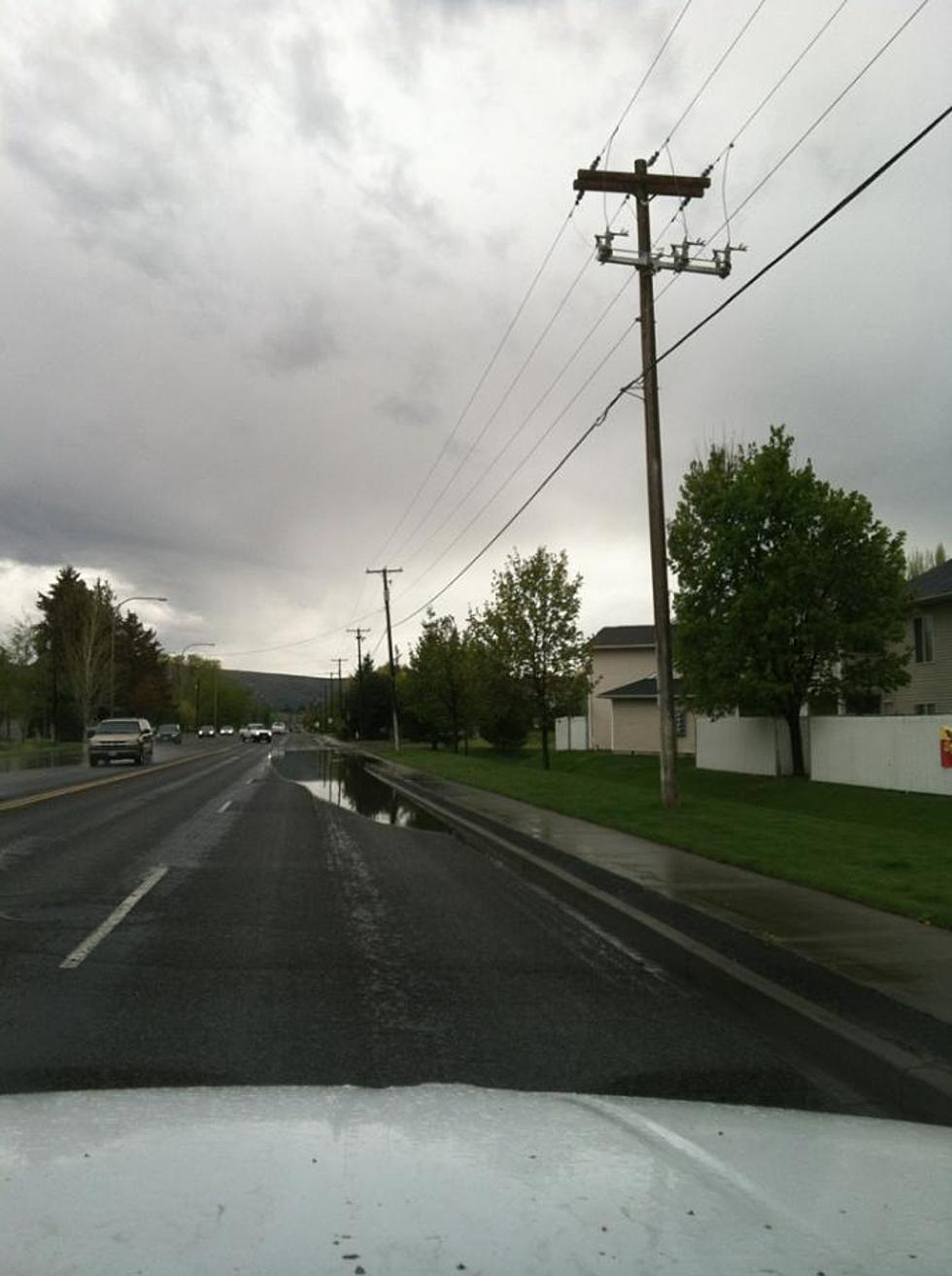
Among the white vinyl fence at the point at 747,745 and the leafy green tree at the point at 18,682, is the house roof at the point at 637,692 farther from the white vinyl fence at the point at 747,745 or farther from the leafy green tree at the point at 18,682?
the leafy green tree at the point at 18,682

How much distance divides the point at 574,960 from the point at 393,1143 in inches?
190

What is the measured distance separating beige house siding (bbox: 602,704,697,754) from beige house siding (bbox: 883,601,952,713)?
639 inches

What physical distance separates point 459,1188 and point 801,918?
6.47 m

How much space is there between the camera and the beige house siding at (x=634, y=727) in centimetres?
5250

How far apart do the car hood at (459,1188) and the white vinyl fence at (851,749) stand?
23807 mm

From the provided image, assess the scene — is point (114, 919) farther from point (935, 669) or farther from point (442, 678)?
point (442, 678)

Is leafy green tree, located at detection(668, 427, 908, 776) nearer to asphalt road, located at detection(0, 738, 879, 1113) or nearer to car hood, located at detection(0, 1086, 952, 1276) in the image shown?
asphalt road, located at detection(0, 738, 879, 1113)

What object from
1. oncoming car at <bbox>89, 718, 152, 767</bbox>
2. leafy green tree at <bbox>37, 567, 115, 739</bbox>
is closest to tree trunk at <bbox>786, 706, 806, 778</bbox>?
oncoming car at <bbox>89, 718, 152, 767</bbox>

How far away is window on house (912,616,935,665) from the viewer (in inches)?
1417

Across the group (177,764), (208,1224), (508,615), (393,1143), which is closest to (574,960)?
(393,1143)

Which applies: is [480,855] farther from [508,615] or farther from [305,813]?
[508,615]

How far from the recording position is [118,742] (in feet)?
141

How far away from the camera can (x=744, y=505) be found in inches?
1266

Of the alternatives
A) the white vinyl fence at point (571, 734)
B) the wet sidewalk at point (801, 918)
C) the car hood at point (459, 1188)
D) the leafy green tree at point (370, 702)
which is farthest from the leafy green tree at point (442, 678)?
the car hood at point (459, 1188)
